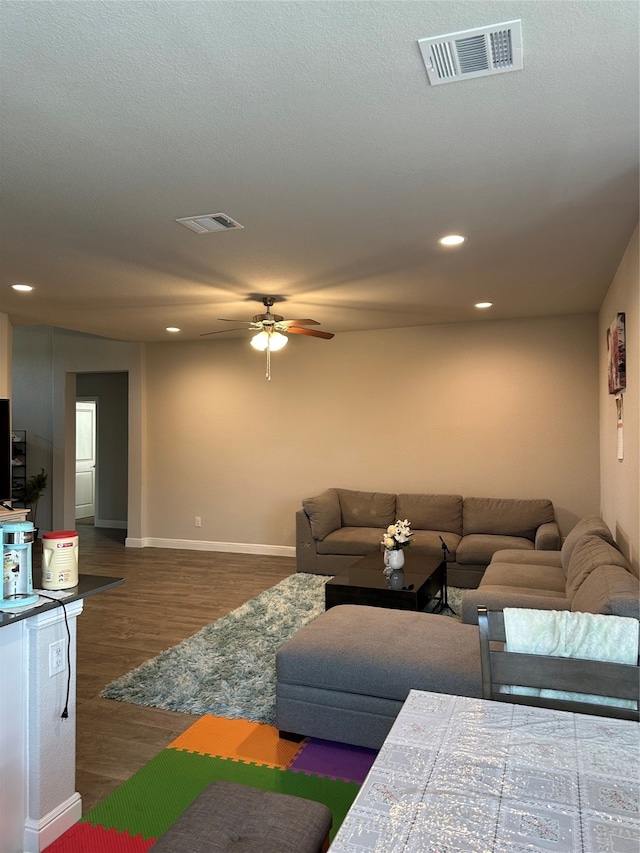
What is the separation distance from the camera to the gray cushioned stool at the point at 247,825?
5.03 ft

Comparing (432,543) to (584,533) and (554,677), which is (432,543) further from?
(554,677)

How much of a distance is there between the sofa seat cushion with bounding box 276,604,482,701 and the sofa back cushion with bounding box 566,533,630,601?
71 centimetres

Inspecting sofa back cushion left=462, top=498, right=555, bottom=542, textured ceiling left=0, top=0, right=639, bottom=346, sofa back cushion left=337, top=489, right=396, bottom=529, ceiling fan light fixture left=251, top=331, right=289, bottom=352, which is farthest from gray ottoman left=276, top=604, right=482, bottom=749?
sofa back cushion left=337, top=489, right=396, bottom=529

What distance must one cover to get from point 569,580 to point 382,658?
5.11ft

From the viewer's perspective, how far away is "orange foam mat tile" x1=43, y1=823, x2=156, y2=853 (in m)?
2.23

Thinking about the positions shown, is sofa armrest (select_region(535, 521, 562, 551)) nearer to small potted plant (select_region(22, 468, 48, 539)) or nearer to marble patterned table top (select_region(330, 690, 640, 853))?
marble patterned table top (select_region(330, 690, 640, 853))

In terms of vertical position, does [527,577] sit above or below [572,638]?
below

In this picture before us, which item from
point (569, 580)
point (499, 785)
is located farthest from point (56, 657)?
point (569, 580)

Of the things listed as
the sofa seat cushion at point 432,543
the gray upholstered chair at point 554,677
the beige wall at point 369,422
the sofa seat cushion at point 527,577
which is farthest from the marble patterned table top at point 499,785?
the beige wall at point 369,422

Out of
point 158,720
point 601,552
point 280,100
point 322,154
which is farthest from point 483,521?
point 280,100

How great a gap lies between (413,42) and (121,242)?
97.1 inches

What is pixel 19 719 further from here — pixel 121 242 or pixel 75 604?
pixel 121 242

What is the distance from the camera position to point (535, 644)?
1829 mm

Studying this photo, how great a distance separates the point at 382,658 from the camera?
9.26 feet
